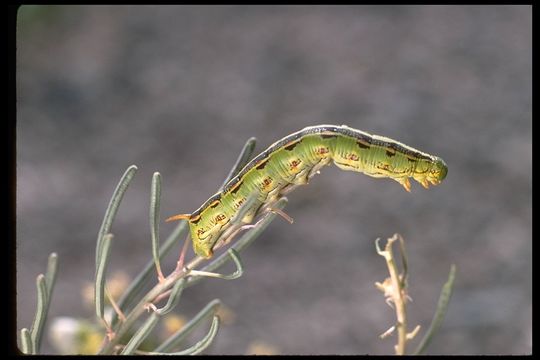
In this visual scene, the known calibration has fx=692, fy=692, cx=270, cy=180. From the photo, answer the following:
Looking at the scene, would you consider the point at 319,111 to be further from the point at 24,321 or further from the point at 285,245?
the point at 24,321

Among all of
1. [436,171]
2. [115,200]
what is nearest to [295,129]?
[436,171]

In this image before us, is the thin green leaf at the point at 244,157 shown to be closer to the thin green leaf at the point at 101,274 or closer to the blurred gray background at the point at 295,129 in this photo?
the thin green leaf at the point at 101,274

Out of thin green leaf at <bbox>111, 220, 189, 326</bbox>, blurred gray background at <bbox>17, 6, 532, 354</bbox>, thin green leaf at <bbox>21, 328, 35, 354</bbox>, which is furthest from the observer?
blurred gray background at <bbox>17, 6, 532, 354</bbox>

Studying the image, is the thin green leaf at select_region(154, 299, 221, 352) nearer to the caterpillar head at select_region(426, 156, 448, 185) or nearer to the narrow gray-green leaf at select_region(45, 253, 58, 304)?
the narrow gray-green leaf at select_region(45, 253, 58, 304)

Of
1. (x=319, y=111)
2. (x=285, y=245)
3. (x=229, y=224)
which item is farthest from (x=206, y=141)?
(x=229, y=224)

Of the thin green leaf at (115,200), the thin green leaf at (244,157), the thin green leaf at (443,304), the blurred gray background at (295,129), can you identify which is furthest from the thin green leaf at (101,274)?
the blurred gray background at (295,129)

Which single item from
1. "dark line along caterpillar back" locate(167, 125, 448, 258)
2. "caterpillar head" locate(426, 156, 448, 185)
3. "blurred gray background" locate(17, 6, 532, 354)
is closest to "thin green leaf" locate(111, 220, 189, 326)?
"dark line along caterpillar back" locate(167, 125, 448, 258)
